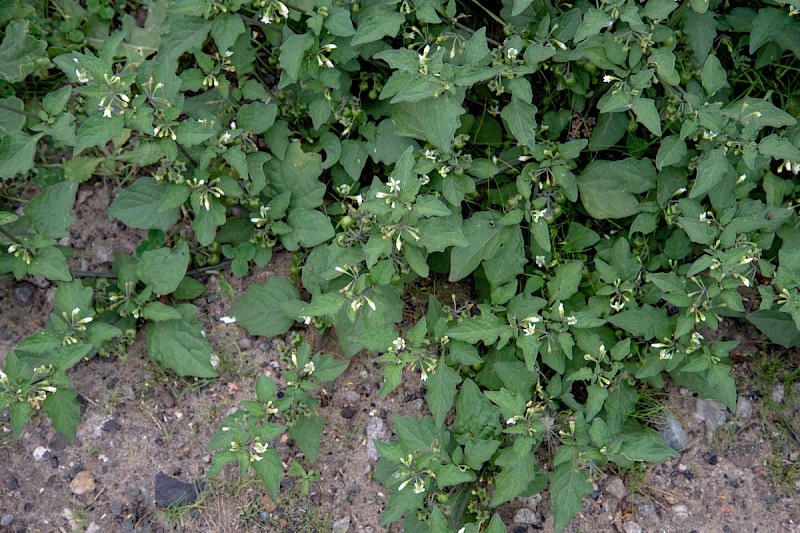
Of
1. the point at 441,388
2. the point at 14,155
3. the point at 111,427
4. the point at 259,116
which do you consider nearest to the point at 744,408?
the point at 441,388

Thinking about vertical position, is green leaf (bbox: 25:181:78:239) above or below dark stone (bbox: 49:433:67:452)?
above

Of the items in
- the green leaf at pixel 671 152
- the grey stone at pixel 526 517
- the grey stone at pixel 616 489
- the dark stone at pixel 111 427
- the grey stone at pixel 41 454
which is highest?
the green leaf at pixel 671 152

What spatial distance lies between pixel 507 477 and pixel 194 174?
2.45 m

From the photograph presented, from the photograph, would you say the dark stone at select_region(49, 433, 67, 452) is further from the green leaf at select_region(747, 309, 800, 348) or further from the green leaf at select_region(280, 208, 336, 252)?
the green leaf at select_region(747, 309, 800, 348)

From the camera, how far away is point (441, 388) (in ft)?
13.1

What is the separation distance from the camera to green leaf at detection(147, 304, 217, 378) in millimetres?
4539

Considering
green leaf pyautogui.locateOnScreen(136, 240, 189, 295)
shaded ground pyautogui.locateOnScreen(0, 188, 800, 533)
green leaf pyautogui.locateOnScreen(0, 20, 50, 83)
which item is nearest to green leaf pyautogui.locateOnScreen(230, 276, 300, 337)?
shaded ground pyautogui.locateOnScreen(0, 188, 800, 533)

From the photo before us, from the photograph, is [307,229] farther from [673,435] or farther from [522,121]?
[673,435]

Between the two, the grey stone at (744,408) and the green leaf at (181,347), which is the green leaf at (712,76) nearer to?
the grey stone at (744,408)

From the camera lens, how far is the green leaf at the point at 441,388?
13.1 ft

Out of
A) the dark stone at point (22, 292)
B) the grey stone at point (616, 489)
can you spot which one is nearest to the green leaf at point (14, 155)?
the dark stone at point (22, 292)

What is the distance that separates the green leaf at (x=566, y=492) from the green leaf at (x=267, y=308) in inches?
72.7

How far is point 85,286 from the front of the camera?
467 cm

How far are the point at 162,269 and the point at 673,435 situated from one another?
3.26 meters
